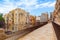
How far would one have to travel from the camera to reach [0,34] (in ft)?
1.78

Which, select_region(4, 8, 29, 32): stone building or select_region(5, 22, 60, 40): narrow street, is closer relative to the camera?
select_region(5, 22, 60, 40): narrow street

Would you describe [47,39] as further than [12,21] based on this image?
No

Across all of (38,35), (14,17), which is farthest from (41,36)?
(14,17)

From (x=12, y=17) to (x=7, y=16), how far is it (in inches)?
3.4

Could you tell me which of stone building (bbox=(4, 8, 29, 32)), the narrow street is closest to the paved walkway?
the narrow street

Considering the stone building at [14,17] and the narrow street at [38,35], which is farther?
the stone building at [14,17]

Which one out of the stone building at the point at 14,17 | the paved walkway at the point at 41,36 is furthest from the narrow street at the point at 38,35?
the stone building at the point at 14,17

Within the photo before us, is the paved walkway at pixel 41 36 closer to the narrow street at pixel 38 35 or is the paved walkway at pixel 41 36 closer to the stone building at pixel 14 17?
the narrow street at pixel 38 35

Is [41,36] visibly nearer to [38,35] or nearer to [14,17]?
[38,35]

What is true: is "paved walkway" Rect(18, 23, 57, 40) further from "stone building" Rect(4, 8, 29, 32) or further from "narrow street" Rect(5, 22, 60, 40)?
"stone building" Rect(4, 8, 29, 32)

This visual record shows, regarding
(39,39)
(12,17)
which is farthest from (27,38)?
(12,17)

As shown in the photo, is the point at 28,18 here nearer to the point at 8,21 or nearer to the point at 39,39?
the point at 8,21

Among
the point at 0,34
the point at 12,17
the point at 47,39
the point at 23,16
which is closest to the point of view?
the point at 47,39

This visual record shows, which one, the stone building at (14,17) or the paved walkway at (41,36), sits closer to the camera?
the paved walkway at (41,36)
